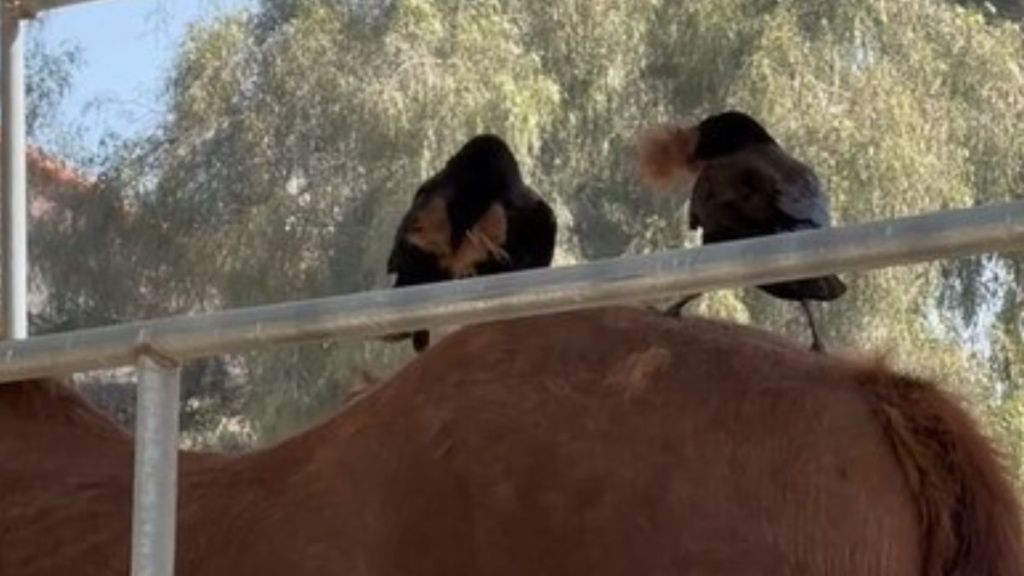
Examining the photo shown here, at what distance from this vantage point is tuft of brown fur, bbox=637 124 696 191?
2951 mm

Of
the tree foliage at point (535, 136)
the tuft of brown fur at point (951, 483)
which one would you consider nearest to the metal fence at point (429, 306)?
the tuft of brown fur at point (951, 483)

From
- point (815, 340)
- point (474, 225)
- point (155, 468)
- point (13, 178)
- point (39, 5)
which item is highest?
point (39, 5)

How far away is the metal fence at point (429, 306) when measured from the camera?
4.43 ft

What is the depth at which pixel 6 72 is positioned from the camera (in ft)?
11.0

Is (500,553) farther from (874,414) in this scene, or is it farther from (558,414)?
(874,414)

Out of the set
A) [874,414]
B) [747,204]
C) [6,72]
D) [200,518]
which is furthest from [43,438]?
[874,414]

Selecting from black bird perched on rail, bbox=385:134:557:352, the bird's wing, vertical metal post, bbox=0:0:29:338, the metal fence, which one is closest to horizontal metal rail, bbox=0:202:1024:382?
the metal fence

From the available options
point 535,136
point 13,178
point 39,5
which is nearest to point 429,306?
point 13,178

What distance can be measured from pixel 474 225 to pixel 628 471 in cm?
103

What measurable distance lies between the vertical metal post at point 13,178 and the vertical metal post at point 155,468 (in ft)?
5.18

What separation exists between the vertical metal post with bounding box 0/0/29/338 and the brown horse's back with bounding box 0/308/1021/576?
89 cm

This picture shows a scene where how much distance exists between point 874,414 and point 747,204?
643 mm

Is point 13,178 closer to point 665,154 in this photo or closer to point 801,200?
point 665,154

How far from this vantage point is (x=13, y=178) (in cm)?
329
